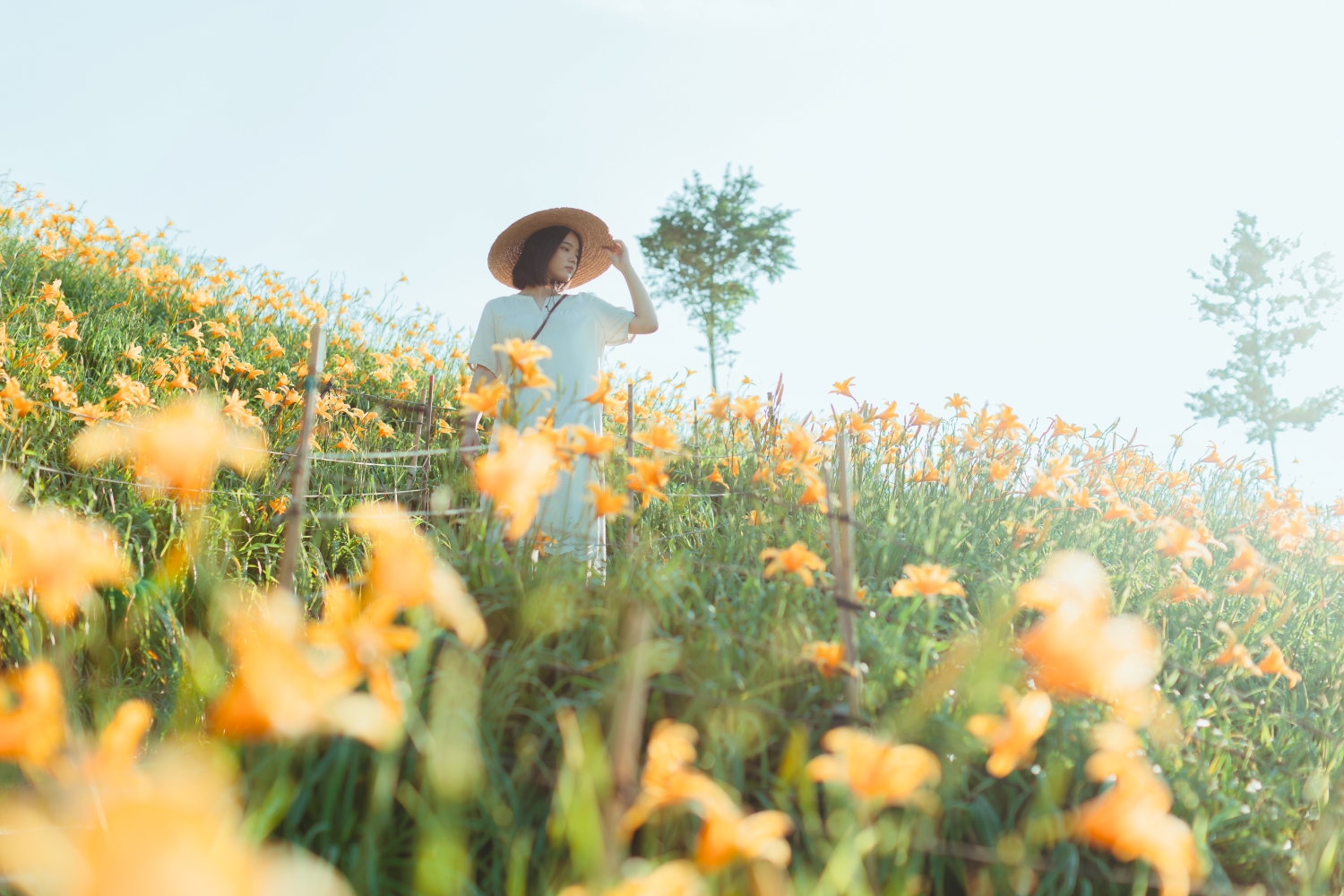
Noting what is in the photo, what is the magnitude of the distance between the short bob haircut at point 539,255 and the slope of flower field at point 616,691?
96 cm

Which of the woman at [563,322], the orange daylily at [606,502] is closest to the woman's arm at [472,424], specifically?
the woman at [563,322]

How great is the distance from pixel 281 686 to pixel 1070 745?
5.16ft

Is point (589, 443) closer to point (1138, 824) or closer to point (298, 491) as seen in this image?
point (298, 491)

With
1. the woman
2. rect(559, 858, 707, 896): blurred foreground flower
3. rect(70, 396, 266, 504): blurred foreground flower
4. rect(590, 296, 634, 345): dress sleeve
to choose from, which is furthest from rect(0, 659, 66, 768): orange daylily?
rect(590, 296, 634, 345): dress sleeve

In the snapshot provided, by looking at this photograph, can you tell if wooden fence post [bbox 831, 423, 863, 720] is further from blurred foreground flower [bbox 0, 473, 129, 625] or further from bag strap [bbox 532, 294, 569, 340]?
bag strap [bbox 532, 294, 569, 340]

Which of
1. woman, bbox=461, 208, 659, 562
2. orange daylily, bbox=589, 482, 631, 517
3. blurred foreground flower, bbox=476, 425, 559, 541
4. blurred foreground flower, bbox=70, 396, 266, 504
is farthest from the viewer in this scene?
woman, bbox=461, 208, 659, 562

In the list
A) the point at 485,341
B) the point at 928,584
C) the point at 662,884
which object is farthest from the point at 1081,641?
the point at 485,341

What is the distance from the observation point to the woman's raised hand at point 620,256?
10.8 ft

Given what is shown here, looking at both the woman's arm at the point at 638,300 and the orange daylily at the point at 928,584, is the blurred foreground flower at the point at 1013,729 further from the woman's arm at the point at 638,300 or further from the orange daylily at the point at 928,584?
the woman's arm at the point at 638,300

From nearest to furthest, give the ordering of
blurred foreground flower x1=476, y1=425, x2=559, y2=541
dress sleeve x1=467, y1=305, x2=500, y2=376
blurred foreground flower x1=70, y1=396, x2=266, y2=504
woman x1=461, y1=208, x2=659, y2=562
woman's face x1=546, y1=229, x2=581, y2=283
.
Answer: blurred foreground flower x1=476, y1=425, x2=559, y2=541 → blurred foreground flower x1=70, y1=396, x2=266, y2=504 → woman x1=461, y1=208, x2=659, y2=562 → dress sleeve x1=467, y1=305, x2=500, y2=376 → woman's face x1=546, y1=229, x2=581, y2=283

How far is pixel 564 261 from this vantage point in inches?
135

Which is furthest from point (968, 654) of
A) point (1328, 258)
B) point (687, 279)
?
point (1328, 258)

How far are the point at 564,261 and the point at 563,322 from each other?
433mm

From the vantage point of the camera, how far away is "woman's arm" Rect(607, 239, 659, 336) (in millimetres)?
3211
